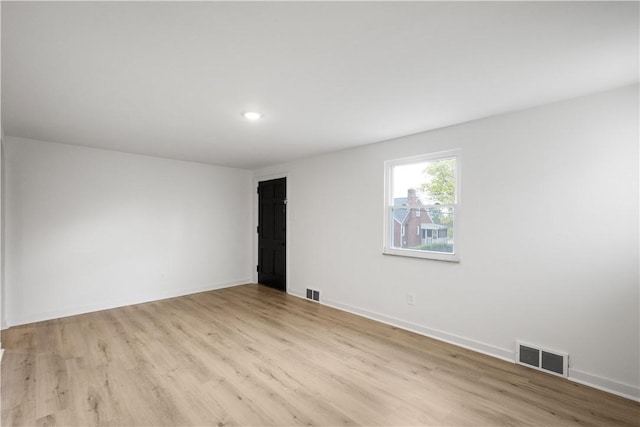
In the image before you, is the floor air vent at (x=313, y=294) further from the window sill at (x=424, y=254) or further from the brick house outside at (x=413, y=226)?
the brick house outside at (x=413, y=226)

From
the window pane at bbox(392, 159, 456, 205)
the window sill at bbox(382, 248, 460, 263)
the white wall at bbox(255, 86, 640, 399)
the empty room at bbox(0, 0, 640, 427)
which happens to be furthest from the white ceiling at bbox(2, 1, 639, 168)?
the window sill at bbox(382, 248, 460, 263)

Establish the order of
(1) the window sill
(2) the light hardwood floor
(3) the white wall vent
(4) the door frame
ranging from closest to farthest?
(2) the light hardwood floor → (3) the white wall vent → (1) the window sill → (4) the door frame

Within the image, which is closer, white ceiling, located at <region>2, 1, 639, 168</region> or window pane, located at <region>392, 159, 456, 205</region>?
white ceiling, located at <region>2, 1, 639, 168</region>

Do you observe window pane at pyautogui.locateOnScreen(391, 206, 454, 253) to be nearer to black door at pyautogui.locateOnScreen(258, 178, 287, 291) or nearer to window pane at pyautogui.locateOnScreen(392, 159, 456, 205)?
window pane at pyautogui.locateOnScreen(392, 159, 456, 205)

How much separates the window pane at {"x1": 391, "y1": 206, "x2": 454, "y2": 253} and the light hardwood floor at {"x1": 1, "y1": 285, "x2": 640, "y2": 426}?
1.03 metres

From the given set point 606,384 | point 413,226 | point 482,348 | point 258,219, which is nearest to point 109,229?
point 258,219

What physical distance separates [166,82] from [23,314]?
12.2 feet

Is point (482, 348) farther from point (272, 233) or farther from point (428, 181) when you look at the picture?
point (272, 233)

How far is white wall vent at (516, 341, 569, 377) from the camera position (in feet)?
8.09

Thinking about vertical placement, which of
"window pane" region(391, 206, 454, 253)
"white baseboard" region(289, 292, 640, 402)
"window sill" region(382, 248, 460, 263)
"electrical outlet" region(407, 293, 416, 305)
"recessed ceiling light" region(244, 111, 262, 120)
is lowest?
"white baseboard" region(289, 292, 640, 402)

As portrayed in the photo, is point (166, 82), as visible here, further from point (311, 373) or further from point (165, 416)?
point (311, 373)

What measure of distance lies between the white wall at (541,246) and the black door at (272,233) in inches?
80.0

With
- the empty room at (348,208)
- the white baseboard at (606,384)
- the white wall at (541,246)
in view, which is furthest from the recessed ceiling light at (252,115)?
the white baseboard at (606,384)

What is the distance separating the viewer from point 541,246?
2598 millimetres
